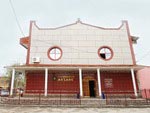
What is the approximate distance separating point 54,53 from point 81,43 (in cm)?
294

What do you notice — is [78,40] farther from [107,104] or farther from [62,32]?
[107,104]

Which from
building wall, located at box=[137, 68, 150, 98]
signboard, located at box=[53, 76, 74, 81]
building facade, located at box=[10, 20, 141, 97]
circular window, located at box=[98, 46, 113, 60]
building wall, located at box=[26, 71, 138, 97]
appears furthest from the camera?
circular window, located at box=[98, 46, 113, 60]

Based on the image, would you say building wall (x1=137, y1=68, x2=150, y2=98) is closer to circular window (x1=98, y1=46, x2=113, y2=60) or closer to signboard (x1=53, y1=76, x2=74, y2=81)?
circular window (x1=98, y1=46, x2=113, y2=60)

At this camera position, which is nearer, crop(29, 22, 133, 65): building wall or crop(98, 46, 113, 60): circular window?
crop(29, 22, 133, 65): building wall

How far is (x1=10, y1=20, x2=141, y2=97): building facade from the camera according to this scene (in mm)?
16641

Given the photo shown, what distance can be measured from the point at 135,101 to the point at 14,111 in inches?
325

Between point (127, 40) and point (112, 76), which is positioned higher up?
point (127, 40)

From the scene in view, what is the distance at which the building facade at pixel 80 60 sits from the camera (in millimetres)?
16641

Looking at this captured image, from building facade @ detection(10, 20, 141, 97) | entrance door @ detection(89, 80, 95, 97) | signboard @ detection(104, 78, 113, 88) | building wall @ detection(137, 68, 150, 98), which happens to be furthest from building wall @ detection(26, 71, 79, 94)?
building wall @ detection(137, 68, 150, 98)

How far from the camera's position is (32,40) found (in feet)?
59.0

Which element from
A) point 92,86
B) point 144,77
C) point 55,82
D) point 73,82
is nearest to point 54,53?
point 55,82

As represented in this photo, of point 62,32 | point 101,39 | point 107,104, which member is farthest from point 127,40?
point 107,104

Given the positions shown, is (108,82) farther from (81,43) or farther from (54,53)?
(54,53)

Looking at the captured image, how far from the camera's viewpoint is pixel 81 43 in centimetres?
1811
